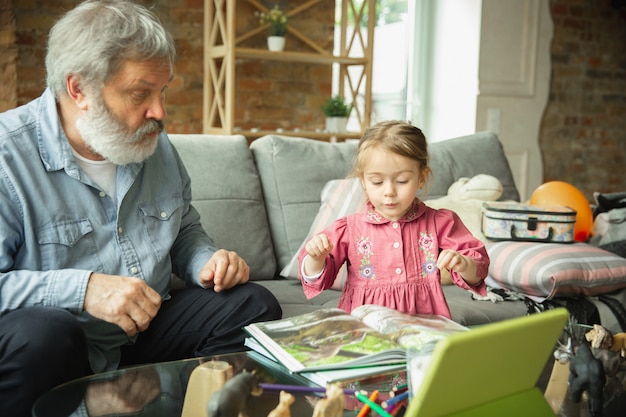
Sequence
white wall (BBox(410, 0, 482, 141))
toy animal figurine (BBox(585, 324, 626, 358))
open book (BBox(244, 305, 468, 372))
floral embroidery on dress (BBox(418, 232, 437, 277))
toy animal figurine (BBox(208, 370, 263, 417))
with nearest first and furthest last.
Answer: toy animal figurine (BBox(208, 370, 263, 417)) → open book (BBox(244, 305, 468, 372)) → toy animal figurine (BBox(585, 324, 626, 358)) → floral embroidery on dress (BBox(418, 232, 437, 277)) → white wall (BBox(410, 0, 482, 141))

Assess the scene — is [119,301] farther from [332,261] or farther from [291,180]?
[291,180]

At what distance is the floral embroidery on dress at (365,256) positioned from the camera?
1803mm

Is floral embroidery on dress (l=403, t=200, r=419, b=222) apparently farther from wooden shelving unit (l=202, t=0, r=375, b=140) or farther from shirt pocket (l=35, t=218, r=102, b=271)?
wooden shelving unit (l=202, t=0, r=375, b=140)

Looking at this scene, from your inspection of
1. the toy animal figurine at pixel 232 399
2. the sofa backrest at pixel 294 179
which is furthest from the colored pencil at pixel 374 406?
the sofa backrest at pixel 294 179

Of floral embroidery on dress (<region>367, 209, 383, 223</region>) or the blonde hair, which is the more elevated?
the blonde hair

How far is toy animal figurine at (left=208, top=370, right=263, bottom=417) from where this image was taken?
1.03 metres

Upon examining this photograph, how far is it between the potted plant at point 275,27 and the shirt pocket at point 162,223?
7.35 feet

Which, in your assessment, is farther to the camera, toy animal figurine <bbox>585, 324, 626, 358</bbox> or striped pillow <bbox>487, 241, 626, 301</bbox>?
striped pillow <bbox>487, 241, 626, 301</bbox>

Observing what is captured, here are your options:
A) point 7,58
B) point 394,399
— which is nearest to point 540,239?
point 394,399

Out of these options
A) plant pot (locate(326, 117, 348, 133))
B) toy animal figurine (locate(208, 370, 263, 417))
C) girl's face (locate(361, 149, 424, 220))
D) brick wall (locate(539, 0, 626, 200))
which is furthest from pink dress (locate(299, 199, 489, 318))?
brick wall (locate(539, 0, 626, 200))

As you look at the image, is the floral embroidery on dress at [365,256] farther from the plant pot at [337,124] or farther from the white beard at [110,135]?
the plant pot at [337,124]

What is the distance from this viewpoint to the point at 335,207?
2.42 metres

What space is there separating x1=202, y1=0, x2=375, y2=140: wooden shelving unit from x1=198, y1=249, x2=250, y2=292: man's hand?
6.65ft

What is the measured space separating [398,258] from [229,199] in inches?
31.1
